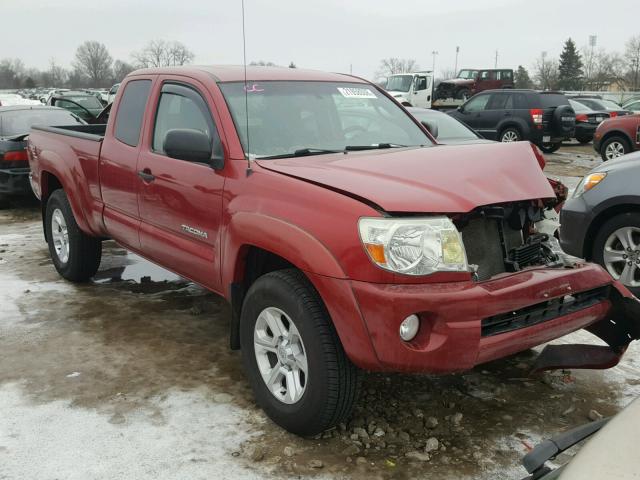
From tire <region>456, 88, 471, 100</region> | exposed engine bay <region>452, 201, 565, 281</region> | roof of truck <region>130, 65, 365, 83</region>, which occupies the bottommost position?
exposed engine bay <region>452, 201, 565, 281</region>

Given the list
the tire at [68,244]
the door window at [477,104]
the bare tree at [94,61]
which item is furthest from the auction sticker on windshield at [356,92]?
the bare tree at [94,61]

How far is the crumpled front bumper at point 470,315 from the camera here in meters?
2.67

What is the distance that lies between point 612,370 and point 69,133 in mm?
4694

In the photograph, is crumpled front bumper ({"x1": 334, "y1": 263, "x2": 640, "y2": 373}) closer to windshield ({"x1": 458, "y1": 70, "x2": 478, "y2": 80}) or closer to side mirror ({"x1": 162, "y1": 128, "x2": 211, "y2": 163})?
side mirror ({"x1": 162, "y1": 128, "x2": 211, "y2": 163})

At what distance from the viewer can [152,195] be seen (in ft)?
13.9

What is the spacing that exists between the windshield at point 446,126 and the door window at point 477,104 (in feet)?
29.9

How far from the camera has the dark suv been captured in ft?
55.3

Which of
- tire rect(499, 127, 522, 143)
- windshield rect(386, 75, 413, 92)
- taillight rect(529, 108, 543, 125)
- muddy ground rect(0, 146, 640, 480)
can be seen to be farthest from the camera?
windshield rect(386, 75, 413, 92)

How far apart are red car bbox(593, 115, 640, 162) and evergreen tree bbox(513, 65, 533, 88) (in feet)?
201

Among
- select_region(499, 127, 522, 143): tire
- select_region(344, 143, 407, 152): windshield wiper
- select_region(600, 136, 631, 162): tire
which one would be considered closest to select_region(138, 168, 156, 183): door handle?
select_region(344, 143, 407, 152): windshield wiper

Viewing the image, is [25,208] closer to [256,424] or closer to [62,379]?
[62,379]

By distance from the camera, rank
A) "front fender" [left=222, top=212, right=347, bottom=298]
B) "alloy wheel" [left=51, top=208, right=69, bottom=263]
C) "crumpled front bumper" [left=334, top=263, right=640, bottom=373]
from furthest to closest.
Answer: "alloy wheel" [left=51, top=208, right=69, bottom=263], "front fender" [left=222, top=212, right=347, bottom=298], "crumpled front bumper" [left=334, top=263, right=640, bottom=373]

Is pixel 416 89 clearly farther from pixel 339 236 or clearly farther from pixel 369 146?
pixel 339 236

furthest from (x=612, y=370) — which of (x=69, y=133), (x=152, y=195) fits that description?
(x=69, y=133)
